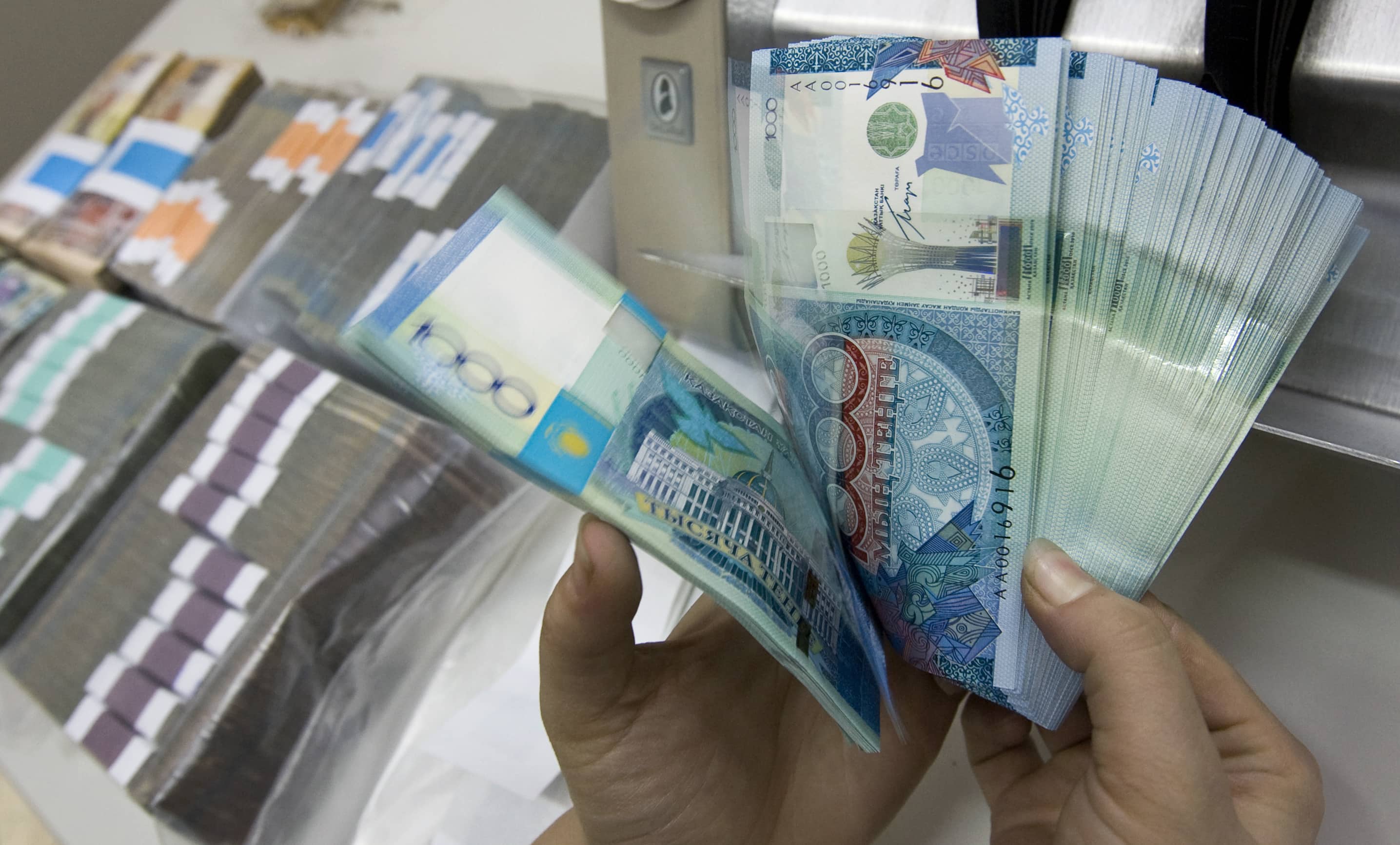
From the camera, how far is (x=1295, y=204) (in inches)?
13.8

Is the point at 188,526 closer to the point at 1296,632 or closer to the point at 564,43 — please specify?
the point at 564,43

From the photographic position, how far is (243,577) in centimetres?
69

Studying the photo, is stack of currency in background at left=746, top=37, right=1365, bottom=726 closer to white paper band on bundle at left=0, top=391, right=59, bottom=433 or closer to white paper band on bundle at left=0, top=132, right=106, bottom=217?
white paper band on bundle at left=0, top=391, right=59, bottom=433

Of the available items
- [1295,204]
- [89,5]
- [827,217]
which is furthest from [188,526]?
[89,5]

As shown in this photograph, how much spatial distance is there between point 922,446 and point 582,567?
6.6 inches

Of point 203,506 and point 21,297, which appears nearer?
point 203,506

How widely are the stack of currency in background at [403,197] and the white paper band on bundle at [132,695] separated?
12.5 inches

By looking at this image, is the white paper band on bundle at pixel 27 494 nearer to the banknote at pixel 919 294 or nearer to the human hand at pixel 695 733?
the human hand at pixel 695 733

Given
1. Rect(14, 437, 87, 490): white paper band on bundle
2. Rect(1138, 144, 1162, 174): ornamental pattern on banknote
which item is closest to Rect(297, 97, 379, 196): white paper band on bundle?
Rect(14, 437, 87, 490): white paper band on bundle

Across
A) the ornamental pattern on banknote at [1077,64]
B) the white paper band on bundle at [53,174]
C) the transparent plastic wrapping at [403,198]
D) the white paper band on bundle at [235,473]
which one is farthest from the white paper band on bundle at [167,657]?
the ornamental pattern on banknote at [1077,64]

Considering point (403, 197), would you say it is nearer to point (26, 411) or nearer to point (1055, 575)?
point (26, 411)

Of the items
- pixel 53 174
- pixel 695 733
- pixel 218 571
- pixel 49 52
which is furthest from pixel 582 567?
pixel 49 52

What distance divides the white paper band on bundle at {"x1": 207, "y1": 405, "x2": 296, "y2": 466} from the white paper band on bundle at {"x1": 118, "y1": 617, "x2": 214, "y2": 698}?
6.2 inches

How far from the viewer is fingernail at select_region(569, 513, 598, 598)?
15.1 inches
